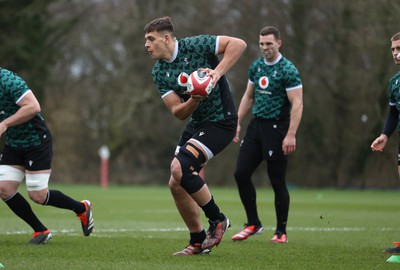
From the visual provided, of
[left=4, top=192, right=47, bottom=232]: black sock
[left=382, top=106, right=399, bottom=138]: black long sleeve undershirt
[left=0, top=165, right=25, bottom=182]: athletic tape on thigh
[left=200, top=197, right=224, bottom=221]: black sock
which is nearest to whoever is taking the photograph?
[left=200, top=197, right=224, bottom=221]: black sock

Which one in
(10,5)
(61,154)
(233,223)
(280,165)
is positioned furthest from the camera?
(61,154)

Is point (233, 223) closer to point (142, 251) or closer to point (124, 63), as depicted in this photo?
point (142, 251)

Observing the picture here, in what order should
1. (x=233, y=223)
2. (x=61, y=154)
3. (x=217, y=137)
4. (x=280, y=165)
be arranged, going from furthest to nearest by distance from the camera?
(x=61, y=154) < (x=233, y=223) < (x=280, y=165) < (x=217, y=137)

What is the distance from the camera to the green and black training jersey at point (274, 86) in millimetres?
9219

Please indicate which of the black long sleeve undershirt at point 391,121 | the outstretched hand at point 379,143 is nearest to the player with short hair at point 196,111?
the outstretched hand at point 379,143

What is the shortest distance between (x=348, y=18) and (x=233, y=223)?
18.1 metres

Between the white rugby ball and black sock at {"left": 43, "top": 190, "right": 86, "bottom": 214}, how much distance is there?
2649 mm

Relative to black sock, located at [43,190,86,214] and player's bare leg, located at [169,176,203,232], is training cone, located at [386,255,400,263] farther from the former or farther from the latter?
black sock, located at [43,190,86,214]

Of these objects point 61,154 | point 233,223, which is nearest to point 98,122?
point 61,154

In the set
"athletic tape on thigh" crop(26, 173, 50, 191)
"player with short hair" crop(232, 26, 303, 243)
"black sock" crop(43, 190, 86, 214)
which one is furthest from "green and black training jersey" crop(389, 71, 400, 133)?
"athletic tape on thigh" crop(26, 173, 50, 191)

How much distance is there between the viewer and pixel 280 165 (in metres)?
9.35

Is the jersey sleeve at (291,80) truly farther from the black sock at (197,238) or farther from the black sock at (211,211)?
the black sock at (197,238)

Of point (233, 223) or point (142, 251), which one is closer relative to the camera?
point (142, 251)

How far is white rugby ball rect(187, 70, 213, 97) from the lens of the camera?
22.8 feet
